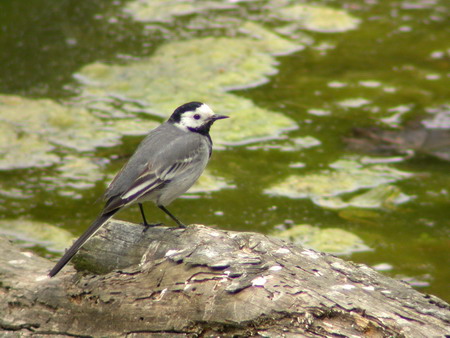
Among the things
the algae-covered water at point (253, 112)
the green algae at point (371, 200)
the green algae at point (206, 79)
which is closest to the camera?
the algae-covered water at point (253, 112)

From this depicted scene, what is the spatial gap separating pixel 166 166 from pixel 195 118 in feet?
1.12

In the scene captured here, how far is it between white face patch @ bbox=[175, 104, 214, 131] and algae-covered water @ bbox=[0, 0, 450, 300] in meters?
0.68

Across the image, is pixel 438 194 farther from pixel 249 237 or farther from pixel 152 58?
pixel 152 58

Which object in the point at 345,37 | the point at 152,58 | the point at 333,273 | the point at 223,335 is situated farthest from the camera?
the point at 345,37

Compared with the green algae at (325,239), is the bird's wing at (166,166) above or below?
above

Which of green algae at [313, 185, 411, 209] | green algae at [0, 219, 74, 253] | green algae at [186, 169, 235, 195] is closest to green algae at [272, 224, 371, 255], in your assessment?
green algae at [313, 185, 411, 209]

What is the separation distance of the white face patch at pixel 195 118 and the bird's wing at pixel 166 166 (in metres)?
0.07

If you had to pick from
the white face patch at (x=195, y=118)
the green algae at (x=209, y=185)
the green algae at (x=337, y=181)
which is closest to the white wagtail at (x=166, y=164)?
the white face patch at (x=195, y=118)

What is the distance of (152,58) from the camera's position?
198 inches

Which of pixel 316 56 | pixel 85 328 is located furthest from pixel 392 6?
pixel 85 328

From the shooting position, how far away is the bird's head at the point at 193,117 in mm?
2910

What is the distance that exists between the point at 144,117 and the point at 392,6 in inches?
109

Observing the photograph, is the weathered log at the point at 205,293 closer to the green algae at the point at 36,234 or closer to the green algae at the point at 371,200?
the green algae at the point at 36,234

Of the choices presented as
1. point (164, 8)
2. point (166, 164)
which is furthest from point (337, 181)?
point (164, 8)
